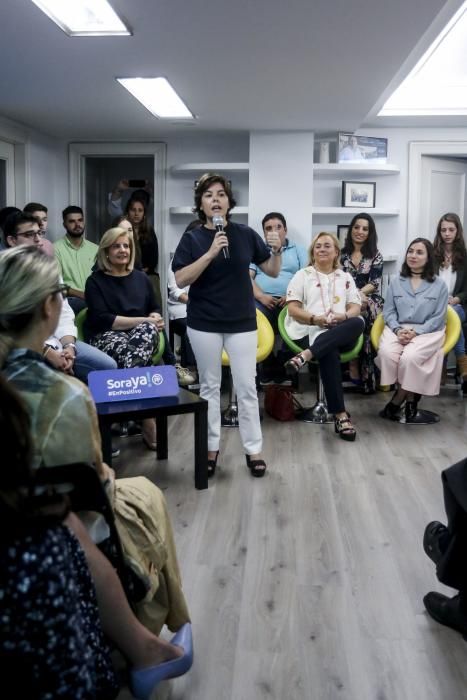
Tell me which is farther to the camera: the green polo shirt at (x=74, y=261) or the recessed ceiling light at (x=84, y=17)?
the green polo shirt at (x=74, y=261)

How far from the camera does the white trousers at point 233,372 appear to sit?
3305mm

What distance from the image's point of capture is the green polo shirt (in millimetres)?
5586

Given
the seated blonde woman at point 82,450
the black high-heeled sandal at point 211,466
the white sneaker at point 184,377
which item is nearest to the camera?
the seated blonde woman at point 82,450

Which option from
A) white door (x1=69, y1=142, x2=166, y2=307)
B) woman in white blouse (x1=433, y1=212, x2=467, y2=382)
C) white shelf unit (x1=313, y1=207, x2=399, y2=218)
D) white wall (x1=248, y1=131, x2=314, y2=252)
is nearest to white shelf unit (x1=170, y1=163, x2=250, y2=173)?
white wall (x1=248, y1=131, x2=314, y2=252)

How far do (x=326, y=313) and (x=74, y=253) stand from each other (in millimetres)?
2437

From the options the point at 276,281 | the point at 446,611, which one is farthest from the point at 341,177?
the point at 446,611

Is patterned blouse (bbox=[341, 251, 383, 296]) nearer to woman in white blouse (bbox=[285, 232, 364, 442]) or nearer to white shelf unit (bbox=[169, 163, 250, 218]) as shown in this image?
woman in white blouse (bbox=[285, 232, 364, 442])

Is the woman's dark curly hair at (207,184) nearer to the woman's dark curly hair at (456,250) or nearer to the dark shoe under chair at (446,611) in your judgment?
the dark shoe under chair at (446,611)

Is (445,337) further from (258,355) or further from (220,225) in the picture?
(220,225)

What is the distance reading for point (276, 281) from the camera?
566 cm

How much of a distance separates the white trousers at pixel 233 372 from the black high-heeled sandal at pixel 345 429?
0.90 m

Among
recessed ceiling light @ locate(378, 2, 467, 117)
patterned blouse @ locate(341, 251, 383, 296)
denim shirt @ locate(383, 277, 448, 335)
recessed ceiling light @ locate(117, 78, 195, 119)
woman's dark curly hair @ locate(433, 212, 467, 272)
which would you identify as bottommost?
denim shirt @ locate(383, 277, 448, 335)

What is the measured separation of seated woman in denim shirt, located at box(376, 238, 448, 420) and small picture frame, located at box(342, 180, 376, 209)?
5.66 ft

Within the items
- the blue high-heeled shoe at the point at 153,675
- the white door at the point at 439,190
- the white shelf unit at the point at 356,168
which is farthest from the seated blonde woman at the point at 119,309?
the white door at the point at 439,190
